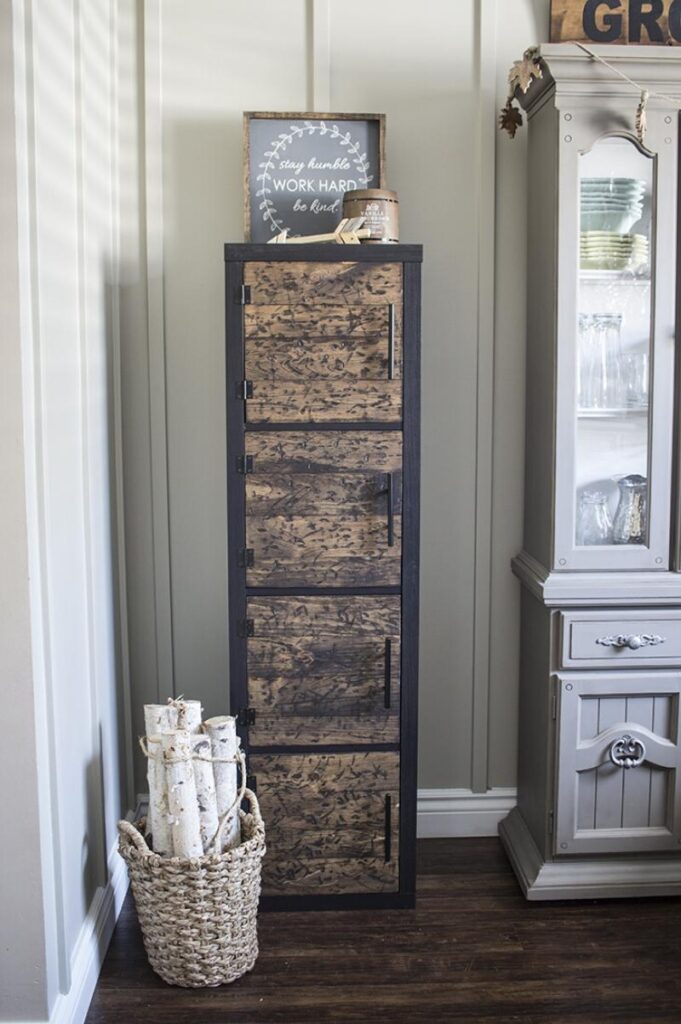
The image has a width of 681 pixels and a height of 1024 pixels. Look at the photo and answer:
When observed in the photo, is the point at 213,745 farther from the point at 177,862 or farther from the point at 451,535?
the point at 451,535

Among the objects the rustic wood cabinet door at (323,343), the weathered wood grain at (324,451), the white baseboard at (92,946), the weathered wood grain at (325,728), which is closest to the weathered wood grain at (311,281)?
the rustic wood cabinet door at (323,343)

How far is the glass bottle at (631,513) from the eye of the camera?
8.66 ft

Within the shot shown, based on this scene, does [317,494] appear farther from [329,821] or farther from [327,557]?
[329,821]

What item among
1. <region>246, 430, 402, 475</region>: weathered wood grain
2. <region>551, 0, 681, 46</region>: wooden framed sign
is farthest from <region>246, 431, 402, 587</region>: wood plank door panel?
<region>551, 0, 681, 46</region>: wooden framed sign

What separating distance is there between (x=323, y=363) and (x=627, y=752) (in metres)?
1.23

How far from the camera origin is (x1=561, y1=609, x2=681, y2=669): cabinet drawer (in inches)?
103

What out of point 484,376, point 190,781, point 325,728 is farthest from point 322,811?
point 484,376

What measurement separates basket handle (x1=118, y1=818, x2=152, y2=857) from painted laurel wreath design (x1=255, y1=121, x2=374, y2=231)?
1.54 meters

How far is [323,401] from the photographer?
2500 millimetres

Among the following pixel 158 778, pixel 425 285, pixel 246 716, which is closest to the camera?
pixel 158 778

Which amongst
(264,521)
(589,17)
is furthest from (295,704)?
(589,17)

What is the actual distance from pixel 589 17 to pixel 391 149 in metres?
0.60

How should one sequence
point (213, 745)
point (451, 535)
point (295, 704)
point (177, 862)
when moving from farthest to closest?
point (451, 535)
point (295, 704)
point (213, 745)
point (177, 862)

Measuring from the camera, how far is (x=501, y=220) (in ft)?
9.54
